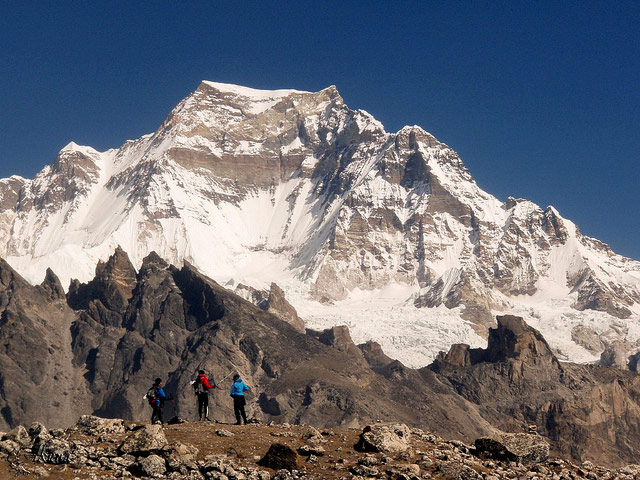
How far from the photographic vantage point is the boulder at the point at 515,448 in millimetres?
60656

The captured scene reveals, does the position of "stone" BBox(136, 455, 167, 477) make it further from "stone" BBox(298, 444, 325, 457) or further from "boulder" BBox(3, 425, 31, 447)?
"stone" BBox(298, 444, 325, 457)

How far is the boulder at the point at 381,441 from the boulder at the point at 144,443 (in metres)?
10.9

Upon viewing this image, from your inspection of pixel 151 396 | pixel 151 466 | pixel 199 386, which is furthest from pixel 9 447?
pixel 199 386

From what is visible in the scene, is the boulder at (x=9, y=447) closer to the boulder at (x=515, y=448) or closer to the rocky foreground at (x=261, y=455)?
the rocky foreground at (x=261, y=455)

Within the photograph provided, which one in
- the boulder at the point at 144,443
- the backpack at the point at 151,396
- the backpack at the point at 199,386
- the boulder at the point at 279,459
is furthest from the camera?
the backpack at the point at 199,386

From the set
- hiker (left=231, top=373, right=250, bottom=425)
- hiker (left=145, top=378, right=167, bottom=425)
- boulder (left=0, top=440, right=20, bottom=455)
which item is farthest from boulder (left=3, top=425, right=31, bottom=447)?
hiker (left=231, top=373, right=250, bottom=425)

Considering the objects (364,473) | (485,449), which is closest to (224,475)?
(364,473)

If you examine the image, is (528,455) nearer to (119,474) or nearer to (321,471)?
(321,471)

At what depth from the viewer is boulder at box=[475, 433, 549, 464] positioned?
6066cm

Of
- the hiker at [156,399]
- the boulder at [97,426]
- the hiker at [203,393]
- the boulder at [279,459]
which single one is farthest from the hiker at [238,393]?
the boulder at [279,459]

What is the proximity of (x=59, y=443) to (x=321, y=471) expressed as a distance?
13158 mm

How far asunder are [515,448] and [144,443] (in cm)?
2111

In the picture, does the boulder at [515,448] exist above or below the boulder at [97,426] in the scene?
above

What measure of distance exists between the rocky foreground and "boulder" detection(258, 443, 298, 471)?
50 millimetres
